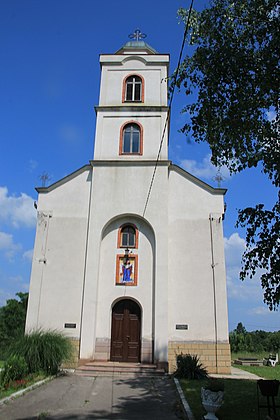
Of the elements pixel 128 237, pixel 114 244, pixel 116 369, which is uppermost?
pixel 128 237

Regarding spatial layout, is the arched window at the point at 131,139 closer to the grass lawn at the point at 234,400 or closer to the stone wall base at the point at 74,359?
the stone wall base at the point at 74,359

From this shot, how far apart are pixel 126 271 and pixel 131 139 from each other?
7.36m

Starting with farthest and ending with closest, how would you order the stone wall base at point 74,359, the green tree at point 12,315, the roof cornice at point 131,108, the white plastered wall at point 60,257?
the green tree at point 12,315, the roof cornice at point 131,108, the white plastered wall at point 60,257, the stone wall base at point 74,359

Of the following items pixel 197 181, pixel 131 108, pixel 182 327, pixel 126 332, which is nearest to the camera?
pixel 182 327

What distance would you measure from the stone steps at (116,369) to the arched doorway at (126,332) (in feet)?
3.20

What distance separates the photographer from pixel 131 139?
2005 centimetres

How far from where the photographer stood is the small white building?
16469mm

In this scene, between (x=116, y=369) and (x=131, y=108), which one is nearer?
(x=116, y=369)

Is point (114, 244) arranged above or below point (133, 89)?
below

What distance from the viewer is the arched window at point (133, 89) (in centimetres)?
2112

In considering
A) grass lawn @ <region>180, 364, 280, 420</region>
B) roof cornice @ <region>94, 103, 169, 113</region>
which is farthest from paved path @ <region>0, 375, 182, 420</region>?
roof cornice @ <region>94, 103, 169, 113</region>

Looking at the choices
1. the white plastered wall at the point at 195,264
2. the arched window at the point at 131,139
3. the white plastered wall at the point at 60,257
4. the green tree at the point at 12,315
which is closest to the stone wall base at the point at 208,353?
the white plastered wall at the point at 195,264

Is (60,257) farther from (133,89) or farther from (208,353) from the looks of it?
(133,89)

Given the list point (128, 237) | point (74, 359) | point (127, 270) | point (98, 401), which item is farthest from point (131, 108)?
point (98, 401)
